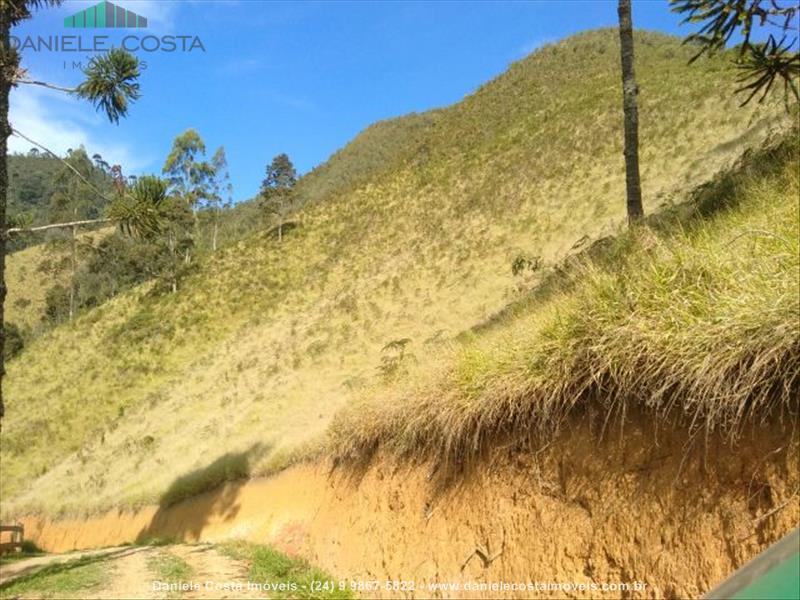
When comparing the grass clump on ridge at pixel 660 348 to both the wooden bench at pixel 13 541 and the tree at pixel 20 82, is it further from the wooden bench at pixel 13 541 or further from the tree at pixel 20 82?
the wooden bench at pixel 13 541

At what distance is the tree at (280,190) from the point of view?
2035 inches

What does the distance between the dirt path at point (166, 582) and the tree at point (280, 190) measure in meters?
35.6

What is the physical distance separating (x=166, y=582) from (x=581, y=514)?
261 inches

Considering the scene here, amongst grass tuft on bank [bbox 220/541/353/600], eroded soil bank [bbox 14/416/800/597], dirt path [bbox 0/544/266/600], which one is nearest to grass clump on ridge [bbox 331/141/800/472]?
eroded soil bank [bbox 14/416/800/597]

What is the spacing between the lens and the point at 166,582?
9172 mm

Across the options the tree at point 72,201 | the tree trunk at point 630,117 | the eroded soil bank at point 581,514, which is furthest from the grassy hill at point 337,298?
the tree at point 72,201

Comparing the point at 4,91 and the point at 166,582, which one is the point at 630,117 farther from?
the point at 166,582

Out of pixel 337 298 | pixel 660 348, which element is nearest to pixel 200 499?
pixel 337 298

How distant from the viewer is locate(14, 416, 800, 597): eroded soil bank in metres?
3.70

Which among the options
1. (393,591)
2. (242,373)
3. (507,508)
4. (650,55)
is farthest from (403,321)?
(650,55)

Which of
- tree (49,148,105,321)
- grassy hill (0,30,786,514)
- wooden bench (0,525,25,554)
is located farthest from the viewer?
tree (49,148,105,321)

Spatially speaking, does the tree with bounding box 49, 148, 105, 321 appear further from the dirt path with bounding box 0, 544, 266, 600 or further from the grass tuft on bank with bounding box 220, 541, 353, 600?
the grass tuft on bank with bounding box 220, 541, 353, 600

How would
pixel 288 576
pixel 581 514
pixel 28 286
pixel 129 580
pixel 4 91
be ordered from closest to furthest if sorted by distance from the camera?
pixel 581 514, pixel 288 576, pixel 129 580, pixel 4 91, pixel 28 286

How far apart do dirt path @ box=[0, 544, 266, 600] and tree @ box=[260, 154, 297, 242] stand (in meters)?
35.6
